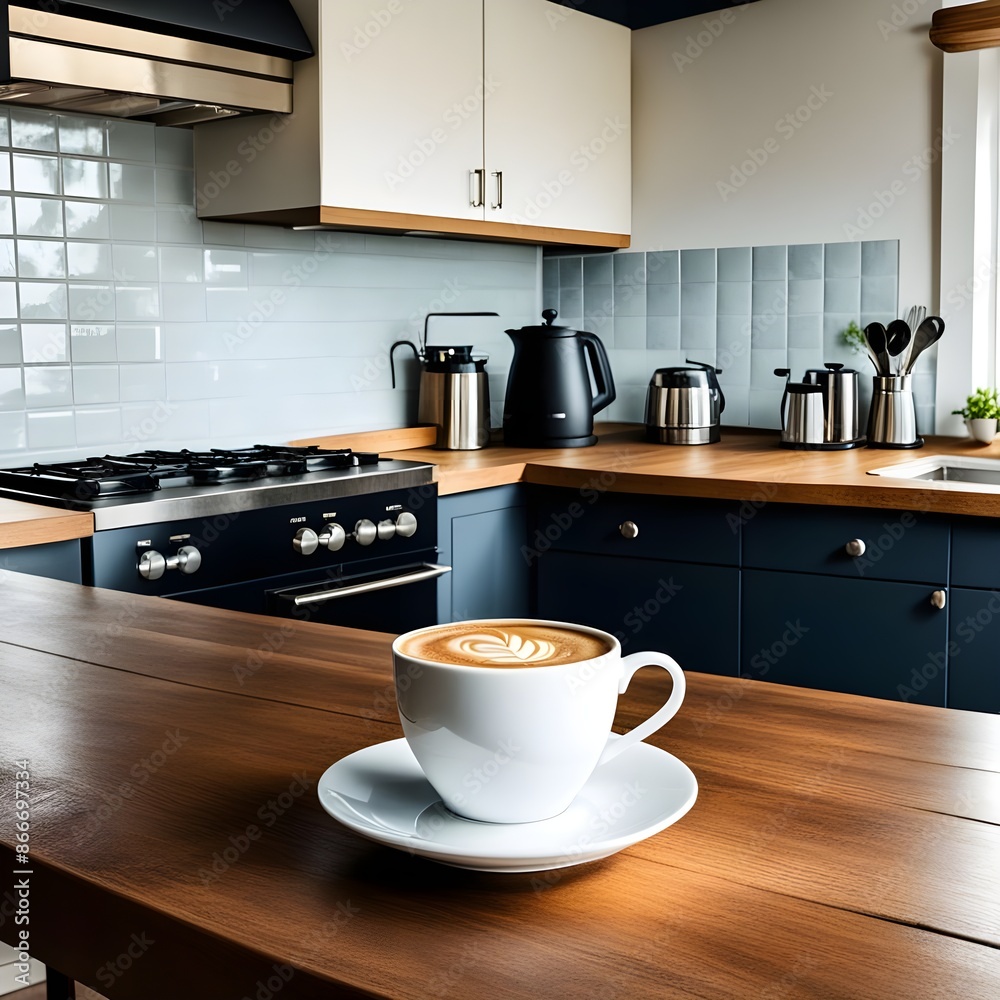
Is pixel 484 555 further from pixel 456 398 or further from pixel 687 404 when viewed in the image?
pixel 687 404

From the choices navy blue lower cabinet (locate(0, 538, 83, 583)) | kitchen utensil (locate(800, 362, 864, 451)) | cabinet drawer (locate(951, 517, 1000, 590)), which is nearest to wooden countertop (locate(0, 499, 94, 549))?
navy blue lower cabinet (locate(0, 538, 83, 583))

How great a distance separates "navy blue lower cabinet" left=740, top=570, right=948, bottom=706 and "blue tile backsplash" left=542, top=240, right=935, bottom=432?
3.01 feet

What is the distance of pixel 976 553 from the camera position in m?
2.32

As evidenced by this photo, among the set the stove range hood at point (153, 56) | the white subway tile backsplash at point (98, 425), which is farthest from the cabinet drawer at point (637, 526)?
the stove range hood at point (153, 56)

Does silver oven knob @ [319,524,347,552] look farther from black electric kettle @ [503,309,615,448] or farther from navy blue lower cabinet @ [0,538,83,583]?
black electric kettle @ [503,309,615,448]

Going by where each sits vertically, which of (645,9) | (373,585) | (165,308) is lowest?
(373,585)

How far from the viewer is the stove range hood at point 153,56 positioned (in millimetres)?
2129

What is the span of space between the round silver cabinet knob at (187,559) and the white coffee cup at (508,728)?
5.23ft

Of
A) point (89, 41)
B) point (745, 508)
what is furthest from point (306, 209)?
point (745, 508)

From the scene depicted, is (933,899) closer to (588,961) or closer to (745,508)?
(588,961)

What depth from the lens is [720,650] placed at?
8.79 ft

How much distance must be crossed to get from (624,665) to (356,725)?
249 mm

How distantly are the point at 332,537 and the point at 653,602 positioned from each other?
0.83 m

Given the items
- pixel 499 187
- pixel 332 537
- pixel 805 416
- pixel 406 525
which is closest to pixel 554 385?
pixel 499 187
